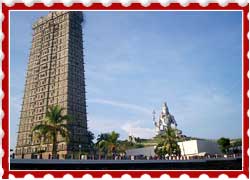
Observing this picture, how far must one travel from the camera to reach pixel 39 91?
79812 millimetres

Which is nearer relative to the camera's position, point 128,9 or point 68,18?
point 128,9

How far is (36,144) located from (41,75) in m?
15.4

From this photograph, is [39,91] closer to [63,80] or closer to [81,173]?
[63,80]

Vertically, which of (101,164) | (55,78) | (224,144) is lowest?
(101,164)

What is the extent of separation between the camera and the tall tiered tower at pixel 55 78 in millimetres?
74250

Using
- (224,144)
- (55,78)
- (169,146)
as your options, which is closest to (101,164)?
(169,146)

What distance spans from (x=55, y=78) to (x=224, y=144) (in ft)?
117

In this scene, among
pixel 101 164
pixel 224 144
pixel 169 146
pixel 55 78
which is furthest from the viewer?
pixel 55 78

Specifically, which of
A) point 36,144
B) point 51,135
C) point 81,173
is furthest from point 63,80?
point 81,173

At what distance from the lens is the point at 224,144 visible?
62594 mm

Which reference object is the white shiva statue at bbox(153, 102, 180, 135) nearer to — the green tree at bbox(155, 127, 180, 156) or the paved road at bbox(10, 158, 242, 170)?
the green tree at bbox(155, 127, 180, 156)

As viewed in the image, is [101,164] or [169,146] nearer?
[101,164]

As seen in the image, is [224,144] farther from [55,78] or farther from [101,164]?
[101,164]

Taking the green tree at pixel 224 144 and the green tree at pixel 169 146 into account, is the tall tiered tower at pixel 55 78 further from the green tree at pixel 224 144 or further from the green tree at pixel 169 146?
the green tree at pixel 224 144
